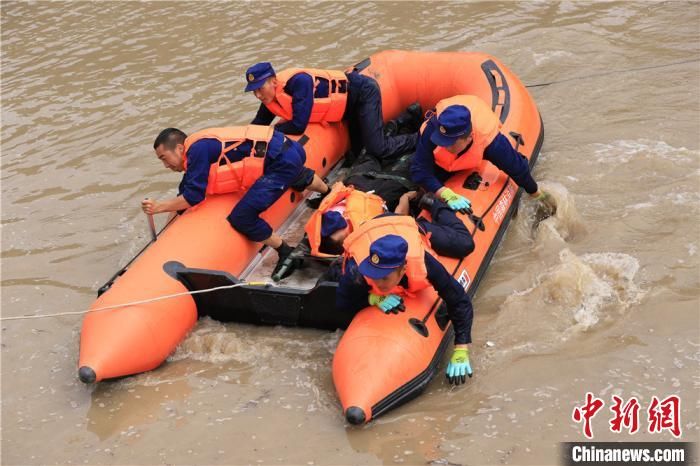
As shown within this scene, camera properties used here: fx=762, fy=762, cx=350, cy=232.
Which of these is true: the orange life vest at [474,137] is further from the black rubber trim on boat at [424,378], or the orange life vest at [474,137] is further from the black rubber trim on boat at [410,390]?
the black rubber trim on boat at [410,390]

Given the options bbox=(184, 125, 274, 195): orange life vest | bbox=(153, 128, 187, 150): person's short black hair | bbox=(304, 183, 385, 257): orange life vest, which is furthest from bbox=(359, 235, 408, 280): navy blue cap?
bbox=(153, 128, 187, 150): person's short black hair

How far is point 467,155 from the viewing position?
14.4 ft

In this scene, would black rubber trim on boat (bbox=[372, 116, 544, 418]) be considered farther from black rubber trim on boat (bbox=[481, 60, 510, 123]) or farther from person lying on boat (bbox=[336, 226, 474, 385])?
black rubber trim on boat (bbox=[481, 60, 510, 123])

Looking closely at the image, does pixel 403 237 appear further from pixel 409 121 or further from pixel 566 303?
pixel 409 121

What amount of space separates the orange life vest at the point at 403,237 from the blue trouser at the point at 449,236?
394mm

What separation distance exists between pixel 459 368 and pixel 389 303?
45 cm

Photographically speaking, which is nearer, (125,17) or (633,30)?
(633,30)

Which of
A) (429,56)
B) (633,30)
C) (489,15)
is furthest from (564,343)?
(489,15)

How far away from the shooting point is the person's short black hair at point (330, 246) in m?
4.23

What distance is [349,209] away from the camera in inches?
165

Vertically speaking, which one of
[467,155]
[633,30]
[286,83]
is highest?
[286,83]

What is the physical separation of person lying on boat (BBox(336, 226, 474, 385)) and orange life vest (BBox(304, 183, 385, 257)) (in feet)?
1.71

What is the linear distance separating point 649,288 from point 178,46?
20.6ft

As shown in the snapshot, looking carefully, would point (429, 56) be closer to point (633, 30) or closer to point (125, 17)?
point (633, 30)
